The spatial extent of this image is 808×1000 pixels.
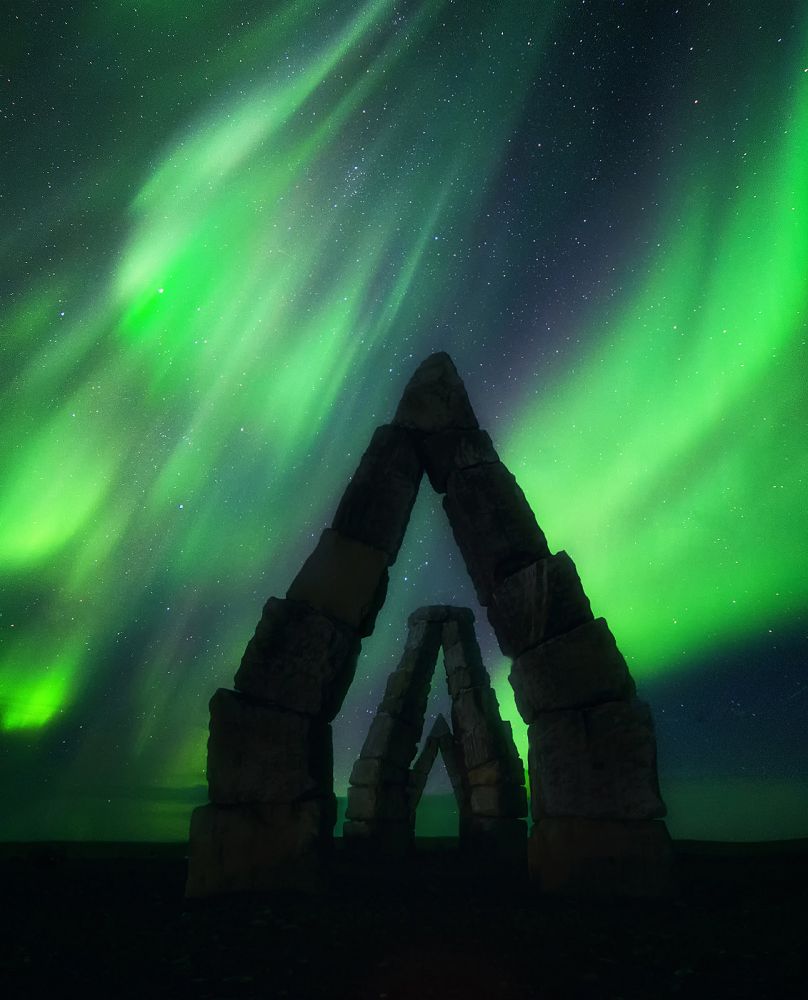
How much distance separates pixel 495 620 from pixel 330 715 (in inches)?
78.7

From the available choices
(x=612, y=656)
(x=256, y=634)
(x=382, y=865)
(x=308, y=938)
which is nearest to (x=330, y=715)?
(x=256, y=634)

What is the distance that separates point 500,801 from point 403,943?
8.94 meters

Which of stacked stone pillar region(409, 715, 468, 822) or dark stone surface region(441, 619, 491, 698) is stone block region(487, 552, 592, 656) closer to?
dark stone surface region(441, 619, 491, 698)

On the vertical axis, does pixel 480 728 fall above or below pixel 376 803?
above

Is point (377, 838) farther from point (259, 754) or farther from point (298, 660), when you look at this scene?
point (298, 660)

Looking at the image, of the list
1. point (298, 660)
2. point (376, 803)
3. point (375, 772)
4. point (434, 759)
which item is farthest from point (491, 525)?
point (434, 759)

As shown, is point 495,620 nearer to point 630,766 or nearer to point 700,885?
point 630,766

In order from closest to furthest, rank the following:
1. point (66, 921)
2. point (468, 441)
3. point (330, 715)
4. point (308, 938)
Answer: point (308, 938) < point (66, 921) < point (330, 715) < point (468, 441)

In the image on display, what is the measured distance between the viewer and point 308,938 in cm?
440

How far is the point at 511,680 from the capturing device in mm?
6715

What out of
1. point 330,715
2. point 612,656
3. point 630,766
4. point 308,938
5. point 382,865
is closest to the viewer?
point 308,938

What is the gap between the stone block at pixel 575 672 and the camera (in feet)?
20.0

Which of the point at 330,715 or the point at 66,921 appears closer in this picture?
the point at 66,921

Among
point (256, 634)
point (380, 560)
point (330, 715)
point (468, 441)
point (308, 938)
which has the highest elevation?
point (468, 441)
